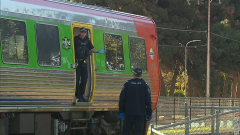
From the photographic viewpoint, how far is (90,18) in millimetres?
13305

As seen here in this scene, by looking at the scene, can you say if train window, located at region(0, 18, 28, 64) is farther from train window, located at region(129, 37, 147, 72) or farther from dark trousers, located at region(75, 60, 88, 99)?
train window, located at region(129, 37, 147, 72)

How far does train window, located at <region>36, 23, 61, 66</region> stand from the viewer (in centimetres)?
1171

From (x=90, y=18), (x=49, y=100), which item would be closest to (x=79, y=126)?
(x=49, y=100)

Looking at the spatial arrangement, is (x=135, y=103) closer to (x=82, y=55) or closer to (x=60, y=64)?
(x=60, y=64)

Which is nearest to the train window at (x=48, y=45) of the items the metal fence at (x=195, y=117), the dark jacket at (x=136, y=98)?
the dark jacket at (x=136, y=98)

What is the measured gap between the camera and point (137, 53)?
14766mm

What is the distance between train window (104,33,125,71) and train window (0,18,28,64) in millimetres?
2841

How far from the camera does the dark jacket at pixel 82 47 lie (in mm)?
12773

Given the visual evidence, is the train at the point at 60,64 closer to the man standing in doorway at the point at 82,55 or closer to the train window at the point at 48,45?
the train window at the point at 48,45

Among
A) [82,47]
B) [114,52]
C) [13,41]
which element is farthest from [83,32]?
[13,41]

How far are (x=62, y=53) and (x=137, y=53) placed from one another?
3.10 meters

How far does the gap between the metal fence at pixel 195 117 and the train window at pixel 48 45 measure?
2620 millimetres

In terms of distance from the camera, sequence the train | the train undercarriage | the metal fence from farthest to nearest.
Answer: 1. the metal fence
2. the train undercarriage
3. the train

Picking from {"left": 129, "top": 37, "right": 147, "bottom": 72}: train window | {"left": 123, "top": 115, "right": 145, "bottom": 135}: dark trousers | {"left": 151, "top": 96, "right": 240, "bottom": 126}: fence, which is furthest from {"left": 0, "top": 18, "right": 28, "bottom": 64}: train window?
{"left": 151, "top": 96, "right": 240, "bottom": 126}: fence
